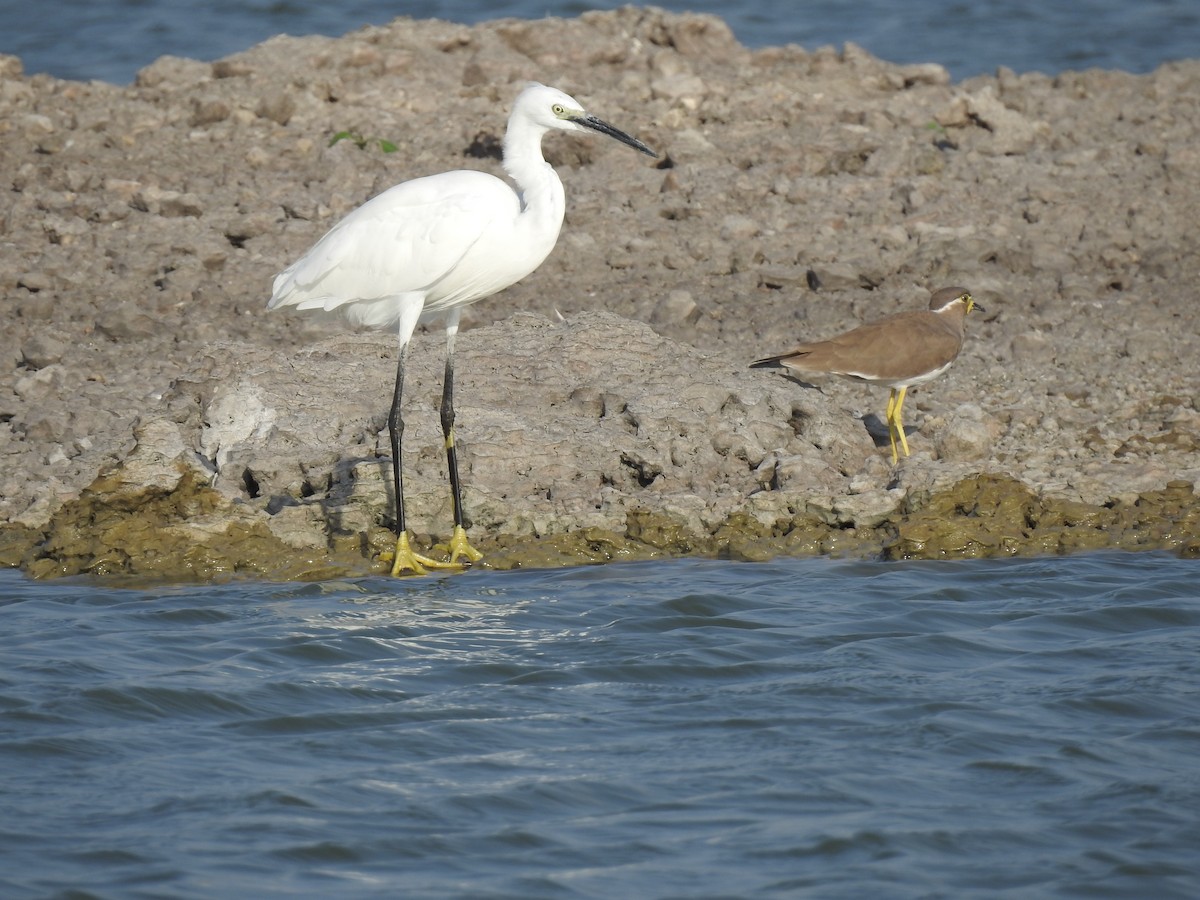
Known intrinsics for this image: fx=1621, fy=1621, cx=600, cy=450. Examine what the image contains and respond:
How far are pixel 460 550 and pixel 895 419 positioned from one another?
236 centimetres

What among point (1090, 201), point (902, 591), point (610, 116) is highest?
point (610, 116)

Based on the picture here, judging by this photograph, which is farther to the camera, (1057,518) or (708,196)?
(708,196)

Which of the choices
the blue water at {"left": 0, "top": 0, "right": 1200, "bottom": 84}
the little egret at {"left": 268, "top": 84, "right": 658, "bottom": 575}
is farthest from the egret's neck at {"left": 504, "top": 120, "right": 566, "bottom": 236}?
the blue water at {"left": 0, "top": 0, "right": 1200, "bottom": 84}

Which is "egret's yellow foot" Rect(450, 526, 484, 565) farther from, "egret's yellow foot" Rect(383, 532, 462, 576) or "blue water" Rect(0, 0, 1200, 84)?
"blue water" Rect(0, 0, 1200, 84)

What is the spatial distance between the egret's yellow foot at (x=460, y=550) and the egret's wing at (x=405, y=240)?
1166 mm

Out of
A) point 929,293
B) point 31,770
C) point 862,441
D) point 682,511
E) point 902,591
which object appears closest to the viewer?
point 31,770

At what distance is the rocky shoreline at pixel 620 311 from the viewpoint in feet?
24.5

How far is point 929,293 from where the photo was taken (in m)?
10.1

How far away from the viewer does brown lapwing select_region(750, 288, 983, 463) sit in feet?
26.5

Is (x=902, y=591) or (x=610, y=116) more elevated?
(x=610, y=116)

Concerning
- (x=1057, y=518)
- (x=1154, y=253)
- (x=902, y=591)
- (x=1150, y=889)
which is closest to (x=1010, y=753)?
(x=1150, y=889)

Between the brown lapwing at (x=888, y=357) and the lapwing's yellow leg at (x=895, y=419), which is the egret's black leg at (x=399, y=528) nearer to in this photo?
the brown lapwing at (x=888, y=357)

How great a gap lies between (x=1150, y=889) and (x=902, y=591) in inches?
95.5

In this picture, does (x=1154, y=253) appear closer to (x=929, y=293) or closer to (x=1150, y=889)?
(x=929, y=293)
